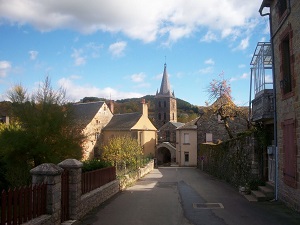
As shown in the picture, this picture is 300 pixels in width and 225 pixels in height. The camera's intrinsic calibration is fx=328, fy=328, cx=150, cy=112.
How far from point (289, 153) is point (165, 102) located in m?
71.5

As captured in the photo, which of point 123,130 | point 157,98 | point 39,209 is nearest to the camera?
point 39,209

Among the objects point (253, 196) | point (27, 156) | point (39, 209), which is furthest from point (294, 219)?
point (27, 156)

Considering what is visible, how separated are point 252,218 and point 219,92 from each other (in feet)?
62.2

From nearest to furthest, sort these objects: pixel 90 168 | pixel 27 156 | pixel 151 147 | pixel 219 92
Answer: pixel 90 168
pixel 27 156
pixel 219 92
pixel 151 147

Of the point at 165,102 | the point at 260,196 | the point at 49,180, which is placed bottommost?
the point at 260,196

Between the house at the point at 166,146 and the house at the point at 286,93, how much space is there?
42776mm

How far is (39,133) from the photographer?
15.5 metres

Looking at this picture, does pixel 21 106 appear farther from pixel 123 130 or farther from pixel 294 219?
pixel 123 130

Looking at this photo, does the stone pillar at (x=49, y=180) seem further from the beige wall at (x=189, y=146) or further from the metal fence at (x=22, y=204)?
the beige wall at (x=189, y=146)

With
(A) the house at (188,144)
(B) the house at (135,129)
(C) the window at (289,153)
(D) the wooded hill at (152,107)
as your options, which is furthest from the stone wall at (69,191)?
(D) the wooded hill at (152,107)

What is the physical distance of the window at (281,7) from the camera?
39.2ft

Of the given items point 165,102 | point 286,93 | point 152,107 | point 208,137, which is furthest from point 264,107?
point 152,107

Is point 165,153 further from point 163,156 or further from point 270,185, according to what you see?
point 270,185

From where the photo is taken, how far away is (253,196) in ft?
46.2
